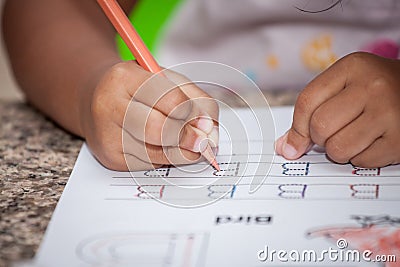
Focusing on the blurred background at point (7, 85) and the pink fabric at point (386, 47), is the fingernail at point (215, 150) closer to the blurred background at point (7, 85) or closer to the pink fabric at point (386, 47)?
the pink fabric at point (386, 47)

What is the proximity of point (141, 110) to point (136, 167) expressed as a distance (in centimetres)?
5

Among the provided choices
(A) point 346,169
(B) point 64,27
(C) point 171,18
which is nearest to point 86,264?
(A) point 346,169

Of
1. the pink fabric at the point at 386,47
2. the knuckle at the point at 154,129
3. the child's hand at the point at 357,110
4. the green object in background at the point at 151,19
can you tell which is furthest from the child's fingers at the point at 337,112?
the green object in background at the point at 151,19

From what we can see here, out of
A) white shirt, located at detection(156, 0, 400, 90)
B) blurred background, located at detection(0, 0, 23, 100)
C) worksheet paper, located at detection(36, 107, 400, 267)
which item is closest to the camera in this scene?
worksheet paper, located at detection(36, 107, 400, 267)

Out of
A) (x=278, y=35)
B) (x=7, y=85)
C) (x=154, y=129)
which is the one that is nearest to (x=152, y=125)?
(x=154, y=129)

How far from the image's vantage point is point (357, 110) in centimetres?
52

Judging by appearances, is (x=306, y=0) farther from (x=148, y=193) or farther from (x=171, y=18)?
(x=171, y=18)

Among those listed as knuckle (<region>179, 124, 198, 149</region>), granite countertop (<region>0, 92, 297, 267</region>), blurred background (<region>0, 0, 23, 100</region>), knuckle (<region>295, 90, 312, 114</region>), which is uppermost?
knuckle (<region>295, 90, 312, 114</region>)

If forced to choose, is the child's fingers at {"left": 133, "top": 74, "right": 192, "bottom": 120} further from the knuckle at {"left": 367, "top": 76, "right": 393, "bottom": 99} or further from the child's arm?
the knuckle at {"left": 367, "top": 76, "right": 393, "bottom": 99}

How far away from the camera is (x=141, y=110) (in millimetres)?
523

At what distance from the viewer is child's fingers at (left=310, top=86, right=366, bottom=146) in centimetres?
52

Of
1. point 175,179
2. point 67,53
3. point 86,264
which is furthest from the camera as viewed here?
point 67,53

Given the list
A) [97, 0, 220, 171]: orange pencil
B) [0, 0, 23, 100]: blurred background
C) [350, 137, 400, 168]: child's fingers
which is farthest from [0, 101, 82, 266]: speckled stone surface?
[0, 0, 23, 100]: blurred background

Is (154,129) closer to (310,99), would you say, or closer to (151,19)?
(310,99)
